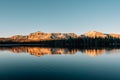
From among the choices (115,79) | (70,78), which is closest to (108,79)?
(115,79)

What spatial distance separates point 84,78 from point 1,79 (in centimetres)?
1182

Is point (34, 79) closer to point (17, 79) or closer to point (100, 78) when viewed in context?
point (17, 79)

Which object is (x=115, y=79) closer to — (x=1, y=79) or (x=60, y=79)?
(x=60, y=79)

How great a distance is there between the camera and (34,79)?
86.2 feet

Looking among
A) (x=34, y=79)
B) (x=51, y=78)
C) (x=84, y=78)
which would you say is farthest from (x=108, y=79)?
(x=34, y=79)

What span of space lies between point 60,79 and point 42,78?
2676mm

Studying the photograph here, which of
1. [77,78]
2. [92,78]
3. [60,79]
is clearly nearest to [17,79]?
[60,79]

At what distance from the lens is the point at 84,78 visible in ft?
89.2

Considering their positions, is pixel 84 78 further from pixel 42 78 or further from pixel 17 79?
pixel 17 79

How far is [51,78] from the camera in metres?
27.1

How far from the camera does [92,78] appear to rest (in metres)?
27.0

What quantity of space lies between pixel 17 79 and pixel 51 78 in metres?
4.82

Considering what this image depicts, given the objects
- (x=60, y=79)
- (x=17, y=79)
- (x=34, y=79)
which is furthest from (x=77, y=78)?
(x=17, y=79)

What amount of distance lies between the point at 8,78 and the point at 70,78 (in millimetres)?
9024
